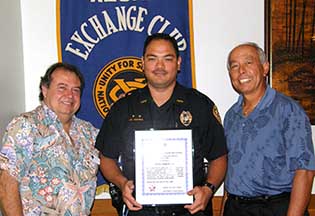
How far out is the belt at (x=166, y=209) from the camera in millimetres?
2174

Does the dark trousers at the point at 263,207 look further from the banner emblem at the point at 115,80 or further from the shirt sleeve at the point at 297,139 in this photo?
the banner emblem at the point at 115,80

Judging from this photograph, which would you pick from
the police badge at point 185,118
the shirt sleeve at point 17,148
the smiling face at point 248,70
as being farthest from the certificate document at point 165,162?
the shirt sleeve at point 17,148

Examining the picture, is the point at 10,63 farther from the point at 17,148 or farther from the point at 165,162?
the point at 165,162

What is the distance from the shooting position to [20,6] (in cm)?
283

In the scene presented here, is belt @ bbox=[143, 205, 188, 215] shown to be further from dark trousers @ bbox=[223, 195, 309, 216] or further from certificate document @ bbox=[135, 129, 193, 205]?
dark trousers @ bbox=[223, 195, 309, 216]

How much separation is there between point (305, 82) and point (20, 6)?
202cm

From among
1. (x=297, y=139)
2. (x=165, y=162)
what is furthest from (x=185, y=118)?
(x=297, y=139)

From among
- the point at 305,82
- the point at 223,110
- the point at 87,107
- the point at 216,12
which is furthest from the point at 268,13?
the point at 87,107

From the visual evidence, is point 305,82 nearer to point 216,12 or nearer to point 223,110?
point 223,110

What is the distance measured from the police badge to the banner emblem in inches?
26.6

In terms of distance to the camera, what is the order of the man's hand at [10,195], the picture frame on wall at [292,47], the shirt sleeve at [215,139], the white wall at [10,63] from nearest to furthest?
the man's hand at [10,195] < the shirt sleeve at [215,139] < the white wall at [10,63] < the picture frame on wall at [292,47]

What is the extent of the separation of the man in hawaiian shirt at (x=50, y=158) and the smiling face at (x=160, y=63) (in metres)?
0.42

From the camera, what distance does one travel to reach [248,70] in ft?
7.27

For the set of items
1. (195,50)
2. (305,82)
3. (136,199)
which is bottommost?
(136,199)
